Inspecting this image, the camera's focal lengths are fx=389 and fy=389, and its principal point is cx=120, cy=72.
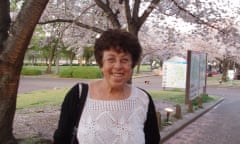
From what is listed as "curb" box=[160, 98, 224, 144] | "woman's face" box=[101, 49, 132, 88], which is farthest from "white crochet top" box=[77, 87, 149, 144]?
"curb" box=[160, 98, 224, 144]

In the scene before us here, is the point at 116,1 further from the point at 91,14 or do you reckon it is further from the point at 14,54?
the point at 14,54

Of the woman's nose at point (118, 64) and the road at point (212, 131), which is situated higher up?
the woman's nose at point (118, 64)

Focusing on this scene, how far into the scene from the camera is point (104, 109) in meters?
2.24

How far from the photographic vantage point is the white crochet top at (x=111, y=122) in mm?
2189

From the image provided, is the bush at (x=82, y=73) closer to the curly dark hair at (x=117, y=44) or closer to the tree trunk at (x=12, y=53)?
the tree trunk at (x=12, y=53)

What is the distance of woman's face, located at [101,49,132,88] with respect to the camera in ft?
7.43

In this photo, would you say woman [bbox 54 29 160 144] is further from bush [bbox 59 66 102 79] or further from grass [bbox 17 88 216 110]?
bush [bbox 59 66 102 79]

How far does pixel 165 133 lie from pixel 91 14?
6.52m

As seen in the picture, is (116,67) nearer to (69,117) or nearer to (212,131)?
(69,117)

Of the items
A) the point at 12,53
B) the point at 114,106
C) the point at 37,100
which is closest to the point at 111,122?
the point at 114,106

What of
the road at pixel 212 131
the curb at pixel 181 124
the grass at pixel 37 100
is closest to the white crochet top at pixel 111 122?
the curb at pixel 181 124

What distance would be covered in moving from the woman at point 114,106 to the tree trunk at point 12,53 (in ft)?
11.1

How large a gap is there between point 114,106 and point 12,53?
373cm

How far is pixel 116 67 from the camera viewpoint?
7.42ft
